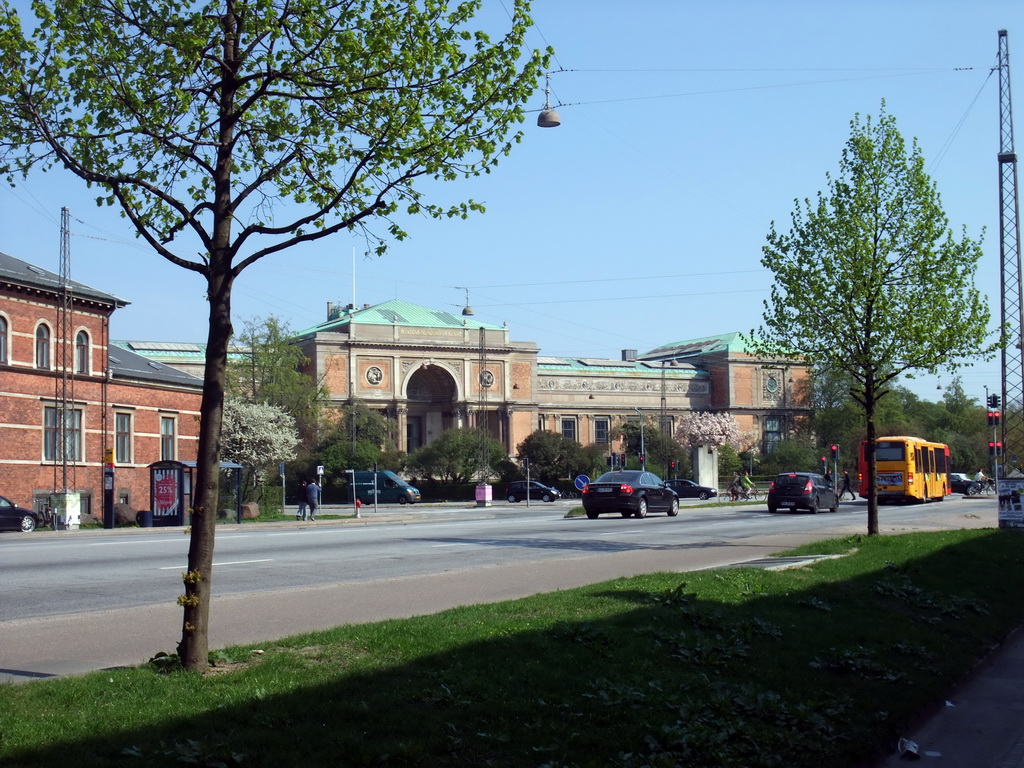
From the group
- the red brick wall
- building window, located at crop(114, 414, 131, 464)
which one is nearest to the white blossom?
the red brick wall

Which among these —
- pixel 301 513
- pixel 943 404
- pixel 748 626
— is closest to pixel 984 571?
pixel 748 626

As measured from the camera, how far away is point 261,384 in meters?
80.6

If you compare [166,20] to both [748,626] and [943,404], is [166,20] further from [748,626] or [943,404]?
[943,404]

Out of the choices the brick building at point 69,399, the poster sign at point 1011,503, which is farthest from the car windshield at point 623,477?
the brick building at point 69,399

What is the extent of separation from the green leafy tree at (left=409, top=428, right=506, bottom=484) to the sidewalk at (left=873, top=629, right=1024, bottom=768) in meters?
72.0

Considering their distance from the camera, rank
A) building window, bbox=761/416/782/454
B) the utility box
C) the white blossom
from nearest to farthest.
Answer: the white blossom < the utility box < building window, bbox=761/416/782/454

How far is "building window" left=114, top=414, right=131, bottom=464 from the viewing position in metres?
47.3

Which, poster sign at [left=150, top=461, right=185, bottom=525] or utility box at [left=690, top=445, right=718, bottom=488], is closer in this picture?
poster sign at [left=150, top=461, right=185, bottom=525]

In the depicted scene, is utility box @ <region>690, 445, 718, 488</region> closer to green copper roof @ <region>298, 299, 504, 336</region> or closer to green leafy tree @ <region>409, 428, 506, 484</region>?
green leafy tree @ <region>409, 428, 506, 484</region>

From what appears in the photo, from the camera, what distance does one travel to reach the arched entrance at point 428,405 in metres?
114

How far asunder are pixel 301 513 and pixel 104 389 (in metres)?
9.96

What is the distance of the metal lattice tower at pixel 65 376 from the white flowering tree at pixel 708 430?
81.8m

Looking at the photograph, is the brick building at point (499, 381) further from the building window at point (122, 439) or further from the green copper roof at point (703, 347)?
the building window at point (122, 439)

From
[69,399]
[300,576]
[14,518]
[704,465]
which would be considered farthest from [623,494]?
[704,465]
